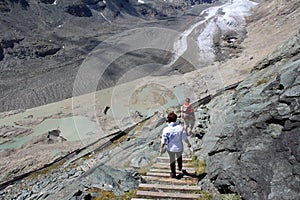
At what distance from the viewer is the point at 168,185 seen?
658 cm

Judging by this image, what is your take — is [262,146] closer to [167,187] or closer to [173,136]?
[173,136]

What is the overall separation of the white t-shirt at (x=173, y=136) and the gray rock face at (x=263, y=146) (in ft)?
2.76

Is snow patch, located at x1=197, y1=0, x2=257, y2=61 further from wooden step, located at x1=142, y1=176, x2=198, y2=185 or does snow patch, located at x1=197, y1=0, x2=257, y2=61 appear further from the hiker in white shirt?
the hiker in white shirt

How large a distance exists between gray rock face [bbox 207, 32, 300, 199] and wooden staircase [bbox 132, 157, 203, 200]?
0.44 m

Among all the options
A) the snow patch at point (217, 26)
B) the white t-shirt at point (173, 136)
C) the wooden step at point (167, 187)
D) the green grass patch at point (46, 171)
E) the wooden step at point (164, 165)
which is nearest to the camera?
the wooden step at point (167, 187)

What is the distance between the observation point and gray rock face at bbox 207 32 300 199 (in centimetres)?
522

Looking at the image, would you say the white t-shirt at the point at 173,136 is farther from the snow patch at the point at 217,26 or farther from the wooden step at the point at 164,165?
the snow patch at the point at 217,26

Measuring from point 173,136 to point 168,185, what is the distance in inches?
37.7

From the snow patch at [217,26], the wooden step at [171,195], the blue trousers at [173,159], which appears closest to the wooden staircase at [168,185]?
the wooden step at [171,195]

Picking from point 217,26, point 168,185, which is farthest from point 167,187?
point 217,26

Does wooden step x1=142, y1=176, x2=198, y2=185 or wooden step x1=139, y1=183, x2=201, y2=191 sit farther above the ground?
wooden step x1=139, y1=183, x2=201, y2=191

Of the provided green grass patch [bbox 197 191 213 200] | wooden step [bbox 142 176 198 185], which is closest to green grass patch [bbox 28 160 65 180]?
wooden step [bbox 142 176 198 185]

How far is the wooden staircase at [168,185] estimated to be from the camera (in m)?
6.18

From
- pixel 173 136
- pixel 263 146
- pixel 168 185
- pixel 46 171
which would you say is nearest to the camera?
pixel 263 146
